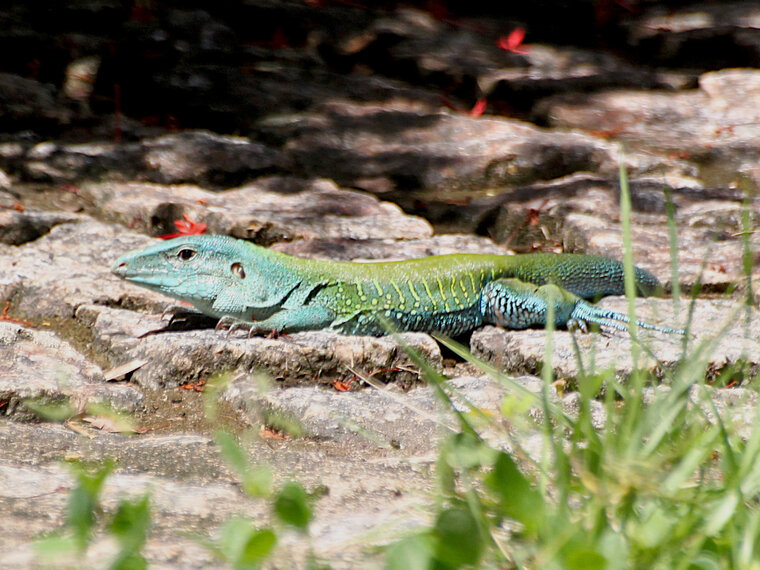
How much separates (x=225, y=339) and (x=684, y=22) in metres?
8.84

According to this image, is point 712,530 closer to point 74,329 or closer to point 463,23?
point 74,329

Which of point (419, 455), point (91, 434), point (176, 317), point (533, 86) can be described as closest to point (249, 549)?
point (419, 455)

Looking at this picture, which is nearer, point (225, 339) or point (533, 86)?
point (225, 339)

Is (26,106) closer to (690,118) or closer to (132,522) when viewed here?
(690,118)

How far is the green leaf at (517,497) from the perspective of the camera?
67.2 inches

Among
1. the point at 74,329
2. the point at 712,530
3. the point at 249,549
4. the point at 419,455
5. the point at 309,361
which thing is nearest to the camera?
the point at 249,549

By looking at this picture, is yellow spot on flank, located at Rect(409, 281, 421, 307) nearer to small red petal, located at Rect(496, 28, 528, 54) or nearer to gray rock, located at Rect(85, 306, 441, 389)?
gray rock, located at Rect(85, 306, 441, 389)

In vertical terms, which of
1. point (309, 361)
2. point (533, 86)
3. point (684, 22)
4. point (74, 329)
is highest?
point (684, 22)

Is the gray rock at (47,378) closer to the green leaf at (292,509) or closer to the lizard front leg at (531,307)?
the green leaf at (292,509)

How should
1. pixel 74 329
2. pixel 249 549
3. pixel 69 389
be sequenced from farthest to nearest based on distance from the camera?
pixel 74 329 < pixel 69 389 < pixel 249 549

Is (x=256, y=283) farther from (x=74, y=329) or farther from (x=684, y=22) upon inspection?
(x=684, y=22)

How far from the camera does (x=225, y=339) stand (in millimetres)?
3938

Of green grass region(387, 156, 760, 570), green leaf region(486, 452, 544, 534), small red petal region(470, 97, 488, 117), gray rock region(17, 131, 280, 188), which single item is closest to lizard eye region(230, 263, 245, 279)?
gray rock region(17, 131, 280, 188)

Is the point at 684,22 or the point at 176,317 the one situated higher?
the point at 684,22
